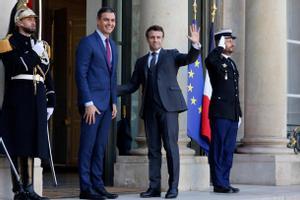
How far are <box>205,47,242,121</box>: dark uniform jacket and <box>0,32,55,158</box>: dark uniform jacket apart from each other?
278 cm

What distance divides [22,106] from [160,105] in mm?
1700

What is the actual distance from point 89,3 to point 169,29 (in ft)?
5.85

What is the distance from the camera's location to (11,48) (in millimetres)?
8023

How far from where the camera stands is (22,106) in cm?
800

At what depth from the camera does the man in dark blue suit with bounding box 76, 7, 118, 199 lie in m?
8.59

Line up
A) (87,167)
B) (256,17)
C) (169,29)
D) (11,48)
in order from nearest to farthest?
(11,48) < (87,167) < (169,29) < (256,17)

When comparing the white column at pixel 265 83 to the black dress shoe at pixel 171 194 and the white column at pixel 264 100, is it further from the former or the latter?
the black dress shoe at pixel 171 194

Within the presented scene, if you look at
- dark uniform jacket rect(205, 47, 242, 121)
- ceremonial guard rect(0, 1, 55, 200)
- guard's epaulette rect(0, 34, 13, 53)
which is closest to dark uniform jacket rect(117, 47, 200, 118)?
dark uniform jacket rect(205, 47, 242, 121)

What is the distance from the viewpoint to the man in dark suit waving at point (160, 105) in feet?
29.7

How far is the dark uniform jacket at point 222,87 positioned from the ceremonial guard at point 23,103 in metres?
2.74

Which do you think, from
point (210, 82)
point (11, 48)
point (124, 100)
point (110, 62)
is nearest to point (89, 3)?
point (124, 100)

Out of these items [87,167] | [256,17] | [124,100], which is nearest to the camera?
[87,167]

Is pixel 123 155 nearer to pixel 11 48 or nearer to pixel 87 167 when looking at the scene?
pixel 87 167

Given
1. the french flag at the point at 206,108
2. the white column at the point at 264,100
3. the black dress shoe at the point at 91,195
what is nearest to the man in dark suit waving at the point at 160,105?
the black dress shoe at the point at 91,195
